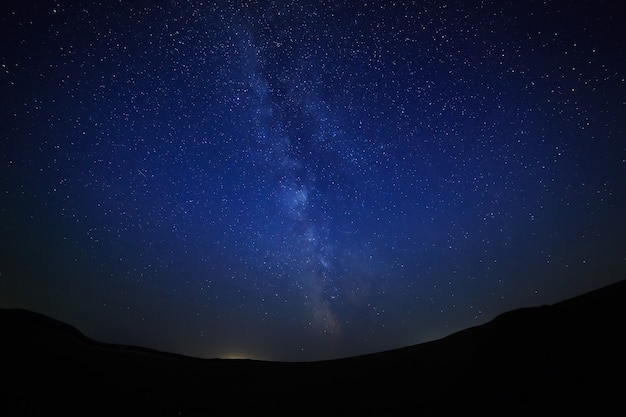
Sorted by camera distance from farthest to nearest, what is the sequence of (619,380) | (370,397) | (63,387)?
(63,387) → (370,397) → (619,380)

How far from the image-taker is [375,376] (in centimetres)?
541

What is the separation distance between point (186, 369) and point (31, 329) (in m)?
4.20

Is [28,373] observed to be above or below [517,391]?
above

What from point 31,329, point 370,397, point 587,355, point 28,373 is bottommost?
point 370,397

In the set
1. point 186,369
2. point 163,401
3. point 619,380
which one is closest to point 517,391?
point 619,380

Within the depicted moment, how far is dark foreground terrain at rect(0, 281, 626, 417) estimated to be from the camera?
3365 millimetres

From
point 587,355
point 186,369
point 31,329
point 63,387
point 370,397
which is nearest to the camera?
point 587,355

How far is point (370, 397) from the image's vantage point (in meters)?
4.80

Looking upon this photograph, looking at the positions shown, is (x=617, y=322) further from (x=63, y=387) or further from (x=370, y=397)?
(x=63, y=387)

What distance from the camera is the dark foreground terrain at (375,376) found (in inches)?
132

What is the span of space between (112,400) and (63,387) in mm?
1052

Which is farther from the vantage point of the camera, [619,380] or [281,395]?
[281,395]

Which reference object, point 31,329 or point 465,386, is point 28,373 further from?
point 465,386

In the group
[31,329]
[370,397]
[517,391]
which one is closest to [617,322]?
[517,391]
